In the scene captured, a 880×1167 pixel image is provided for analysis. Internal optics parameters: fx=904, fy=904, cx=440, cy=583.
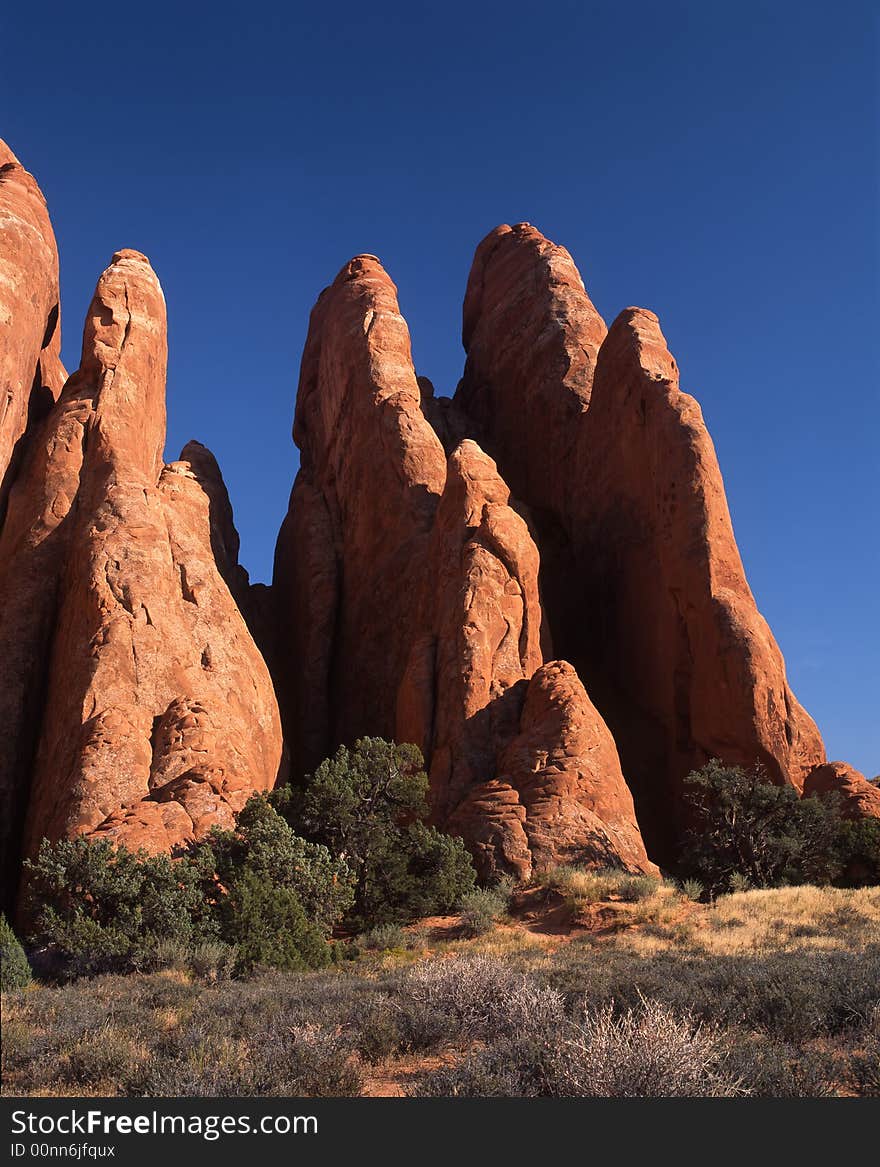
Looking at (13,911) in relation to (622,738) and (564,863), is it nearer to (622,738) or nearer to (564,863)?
(564,863)

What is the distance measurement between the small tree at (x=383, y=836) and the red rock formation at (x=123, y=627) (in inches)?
71.7


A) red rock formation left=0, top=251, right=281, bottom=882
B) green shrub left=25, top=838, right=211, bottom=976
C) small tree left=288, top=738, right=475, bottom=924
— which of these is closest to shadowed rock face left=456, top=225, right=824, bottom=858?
small tree left=288, top=738, right=475, bottom=924

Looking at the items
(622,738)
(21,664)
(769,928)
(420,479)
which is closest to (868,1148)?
(769,928)

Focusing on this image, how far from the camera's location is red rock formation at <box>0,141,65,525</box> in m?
26.7

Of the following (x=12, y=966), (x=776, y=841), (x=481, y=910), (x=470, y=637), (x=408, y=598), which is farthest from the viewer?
(x=408, y=598)

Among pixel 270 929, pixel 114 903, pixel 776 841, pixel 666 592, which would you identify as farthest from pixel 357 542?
pixel 270 929

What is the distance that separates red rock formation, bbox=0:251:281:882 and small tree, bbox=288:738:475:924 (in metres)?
1.82

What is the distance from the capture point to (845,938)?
14328mm

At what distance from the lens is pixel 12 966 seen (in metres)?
10.9

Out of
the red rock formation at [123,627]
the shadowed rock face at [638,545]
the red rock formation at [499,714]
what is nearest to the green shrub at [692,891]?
the red rock formation at [499,714]

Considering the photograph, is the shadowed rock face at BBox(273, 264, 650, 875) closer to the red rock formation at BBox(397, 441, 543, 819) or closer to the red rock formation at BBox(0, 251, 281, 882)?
the red rock formation at BBox(397, 441, 543, 819)

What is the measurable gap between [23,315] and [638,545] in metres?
21.1

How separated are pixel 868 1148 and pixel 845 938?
953cm

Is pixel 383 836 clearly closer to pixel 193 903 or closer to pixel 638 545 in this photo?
pixel 193 903
